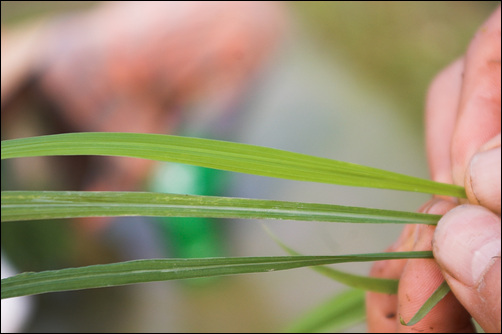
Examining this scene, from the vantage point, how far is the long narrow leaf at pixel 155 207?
1.21 feet

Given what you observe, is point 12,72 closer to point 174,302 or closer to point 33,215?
point 174,302

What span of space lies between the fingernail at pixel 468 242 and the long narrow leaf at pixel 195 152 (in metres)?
0.09

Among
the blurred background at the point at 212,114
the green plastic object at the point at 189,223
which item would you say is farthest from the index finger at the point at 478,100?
the green plastic object at the point at 189,223

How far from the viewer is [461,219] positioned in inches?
17.9

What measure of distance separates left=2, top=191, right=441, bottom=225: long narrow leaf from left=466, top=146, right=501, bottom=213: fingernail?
10cm

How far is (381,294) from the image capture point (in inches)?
30.6

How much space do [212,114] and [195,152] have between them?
0.97 metres

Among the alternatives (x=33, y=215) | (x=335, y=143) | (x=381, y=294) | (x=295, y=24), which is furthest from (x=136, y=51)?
(x=33, y=215)

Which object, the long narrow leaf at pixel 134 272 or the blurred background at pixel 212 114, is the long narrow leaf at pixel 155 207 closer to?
the long narrow leaf at pixel 134 272

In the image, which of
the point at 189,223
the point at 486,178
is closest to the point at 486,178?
the point at 486,178

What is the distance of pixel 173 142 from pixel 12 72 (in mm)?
1050

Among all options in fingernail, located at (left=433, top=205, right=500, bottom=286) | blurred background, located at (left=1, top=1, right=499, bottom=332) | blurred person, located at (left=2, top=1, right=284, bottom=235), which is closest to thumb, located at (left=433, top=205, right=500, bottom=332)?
fingernail, located at (left=433, top=205, right=500, bottom=286)

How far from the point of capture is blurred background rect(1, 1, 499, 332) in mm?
1177

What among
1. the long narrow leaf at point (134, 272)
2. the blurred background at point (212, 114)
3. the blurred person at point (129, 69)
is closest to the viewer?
the long narrow leaf at point (134, 272)
